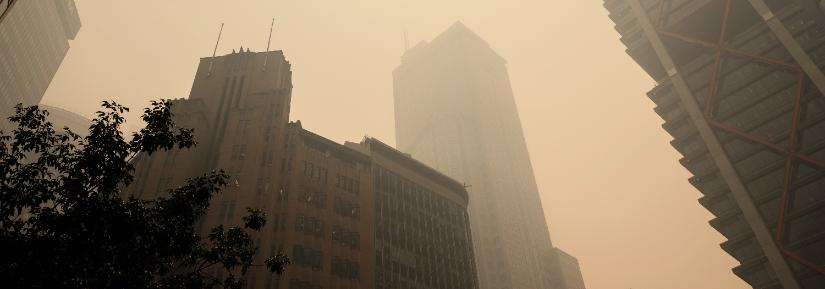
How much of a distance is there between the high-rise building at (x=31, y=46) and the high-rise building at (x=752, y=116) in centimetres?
12709

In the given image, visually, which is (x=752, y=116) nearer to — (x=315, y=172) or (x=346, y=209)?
(x=346, y=209)

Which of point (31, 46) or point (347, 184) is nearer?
point (347, 184)

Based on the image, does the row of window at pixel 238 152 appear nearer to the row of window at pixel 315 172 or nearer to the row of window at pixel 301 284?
the row of window at pixel 315 172

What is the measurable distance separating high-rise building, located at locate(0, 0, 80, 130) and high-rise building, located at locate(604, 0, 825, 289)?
5003 inches

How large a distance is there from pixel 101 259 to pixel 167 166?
49.5 meters

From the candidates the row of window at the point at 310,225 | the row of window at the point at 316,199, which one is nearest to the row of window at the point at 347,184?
the row of window at the point at 316,199

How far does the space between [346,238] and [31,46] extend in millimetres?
123267

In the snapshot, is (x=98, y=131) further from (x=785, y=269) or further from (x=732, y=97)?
(x=732, y=97)

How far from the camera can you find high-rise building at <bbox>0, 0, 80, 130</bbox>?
413 ft

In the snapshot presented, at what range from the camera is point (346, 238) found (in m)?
68.2

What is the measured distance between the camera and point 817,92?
72500 millimetres

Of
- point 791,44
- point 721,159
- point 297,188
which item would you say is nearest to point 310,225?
point 297,188

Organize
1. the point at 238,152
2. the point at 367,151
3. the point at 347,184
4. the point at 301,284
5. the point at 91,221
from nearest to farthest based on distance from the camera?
the point at 91,221 < the point at 301,284 < the point at 238,152 < the point at 347,184 < the point at 367,151

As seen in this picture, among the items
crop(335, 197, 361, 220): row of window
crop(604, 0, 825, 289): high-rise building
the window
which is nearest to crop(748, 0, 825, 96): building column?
crop(604, 0, 825, 289): high-rise building
